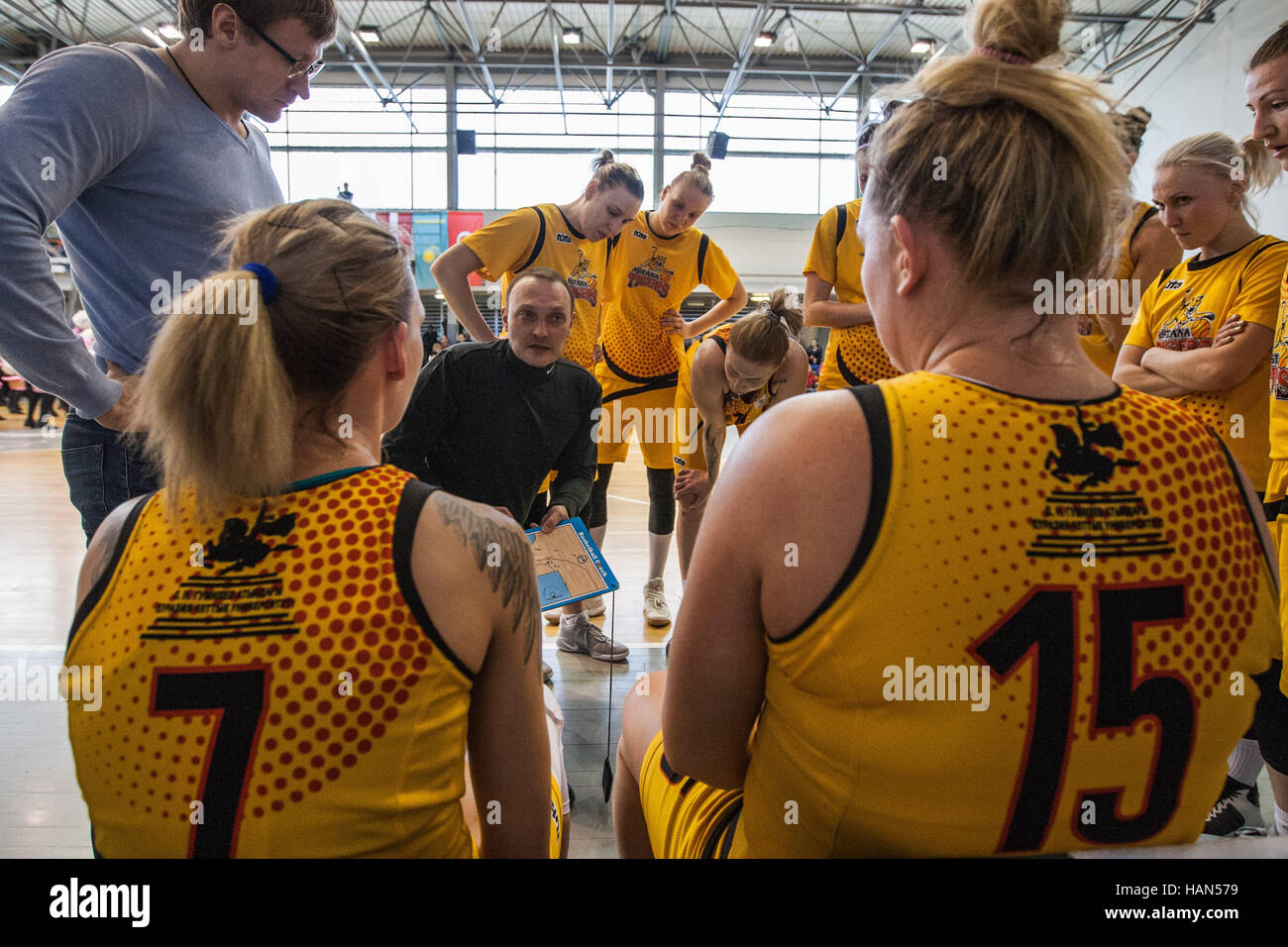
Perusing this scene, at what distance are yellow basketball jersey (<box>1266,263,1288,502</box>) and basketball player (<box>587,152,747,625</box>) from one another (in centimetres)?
233

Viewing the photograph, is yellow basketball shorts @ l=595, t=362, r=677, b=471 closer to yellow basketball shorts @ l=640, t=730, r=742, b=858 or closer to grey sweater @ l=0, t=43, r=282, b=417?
grey sweater @ l=0, t=43, r=282, b=417

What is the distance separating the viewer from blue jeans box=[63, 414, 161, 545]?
4.84 feet

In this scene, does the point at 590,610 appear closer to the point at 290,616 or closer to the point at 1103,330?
the point at 1103,330

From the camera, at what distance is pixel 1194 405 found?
1989 mm

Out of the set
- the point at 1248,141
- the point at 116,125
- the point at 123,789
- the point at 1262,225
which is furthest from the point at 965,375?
the point at 1262,225

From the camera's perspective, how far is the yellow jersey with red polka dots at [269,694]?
75cm

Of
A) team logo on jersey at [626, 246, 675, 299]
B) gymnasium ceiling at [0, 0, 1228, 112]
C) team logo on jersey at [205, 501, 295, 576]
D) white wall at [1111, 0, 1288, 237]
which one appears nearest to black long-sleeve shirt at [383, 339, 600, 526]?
team logo on jersey at [626, 246, 675, 299]

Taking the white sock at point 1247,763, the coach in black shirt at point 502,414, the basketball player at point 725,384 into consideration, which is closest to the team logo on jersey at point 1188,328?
the white sock at point 1247,763

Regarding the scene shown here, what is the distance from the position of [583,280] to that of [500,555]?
2.64 meters

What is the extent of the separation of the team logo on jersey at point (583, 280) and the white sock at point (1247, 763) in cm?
262

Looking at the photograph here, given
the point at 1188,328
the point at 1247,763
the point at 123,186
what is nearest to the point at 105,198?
the point at 123,186

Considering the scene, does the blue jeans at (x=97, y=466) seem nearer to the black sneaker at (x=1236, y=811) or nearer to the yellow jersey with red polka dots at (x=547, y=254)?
the yellow jersey with red polka dots at (x=547, y=254)

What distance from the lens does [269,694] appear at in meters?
0.75
